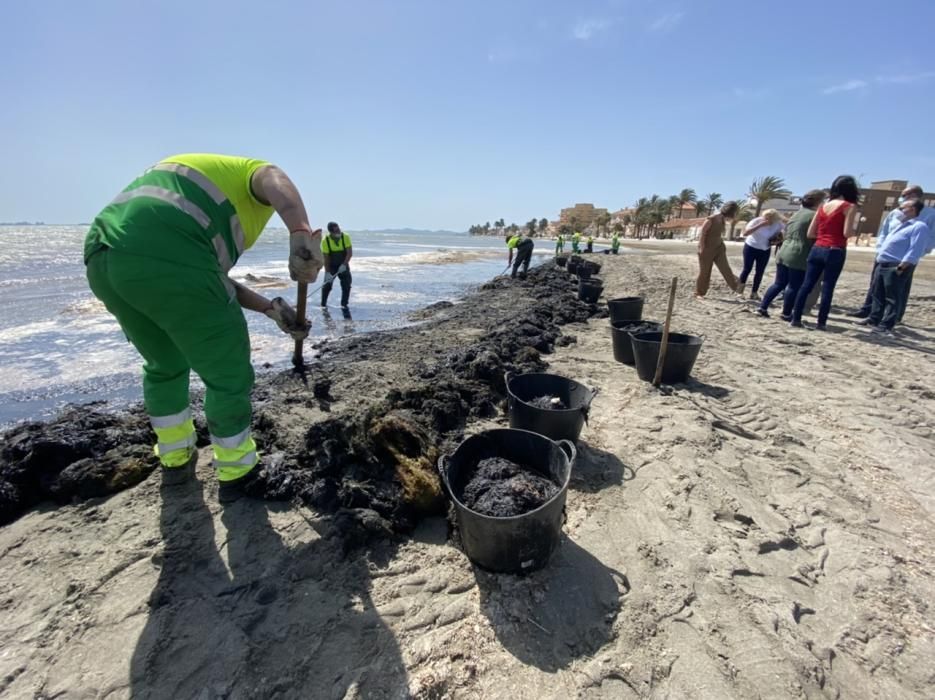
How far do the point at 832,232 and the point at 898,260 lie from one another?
1287 millimetres

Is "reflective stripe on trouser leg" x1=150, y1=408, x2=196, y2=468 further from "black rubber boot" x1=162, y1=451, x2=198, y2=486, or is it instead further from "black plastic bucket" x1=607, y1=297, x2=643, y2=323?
"black plastic bucket" x1=607, y1=297, x2=643, y2=323

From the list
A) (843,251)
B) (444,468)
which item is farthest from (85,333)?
(843,251)

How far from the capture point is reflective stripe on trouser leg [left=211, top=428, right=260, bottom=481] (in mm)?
2549

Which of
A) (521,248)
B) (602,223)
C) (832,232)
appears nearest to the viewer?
(832,232)

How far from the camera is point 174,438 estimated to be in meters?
2.79

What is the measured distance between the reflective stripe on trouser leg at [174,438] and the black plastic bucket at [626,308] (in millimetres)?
6006

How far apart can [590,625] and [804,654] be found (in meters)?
0.84

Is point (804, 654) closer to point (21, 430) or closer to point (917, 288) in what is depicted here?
point (21, 430)

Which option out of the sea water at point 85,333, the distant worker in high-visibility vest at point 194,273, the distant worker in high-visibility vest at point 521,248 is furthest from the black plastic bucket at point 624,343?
the distant worker in high-visibility vest at point 521,248

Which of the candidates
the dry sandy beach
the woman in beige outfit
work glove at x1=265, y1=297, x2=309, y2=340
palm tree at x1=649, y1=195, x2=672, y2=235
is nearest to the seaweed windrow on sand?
the dry sandy beach

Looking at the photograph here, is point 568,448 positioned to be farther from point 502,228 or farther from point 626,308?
point 502,228

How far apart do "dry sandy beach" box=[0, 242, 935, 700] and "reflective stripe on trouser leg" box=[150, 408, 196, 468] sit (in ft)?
0.52

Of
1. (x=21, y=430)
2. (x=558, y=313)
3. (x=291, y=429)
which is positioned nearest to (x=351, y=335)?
(x=558, y=313)

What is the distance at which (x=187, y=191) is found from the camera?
7.25ft
